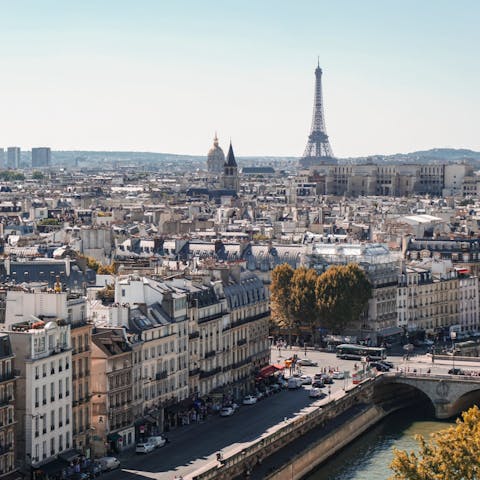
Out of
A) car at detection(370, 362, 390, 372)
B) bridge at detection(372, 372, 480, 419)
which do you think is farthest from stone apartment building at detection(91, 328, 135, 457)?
car at detection(370, 362, 390, 372)

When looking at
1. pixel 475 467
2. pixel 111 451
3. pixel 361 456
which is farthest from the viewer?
pixel 361 456

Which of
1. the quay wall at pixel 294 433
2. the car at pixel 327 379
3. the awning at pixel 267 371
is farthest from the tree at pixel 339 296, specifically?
Result: the quay wall at pixel 294 433

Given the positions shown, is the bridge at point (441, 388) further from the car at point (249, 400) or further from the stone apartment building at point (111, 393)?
the stone apartment building at point (111, 393)

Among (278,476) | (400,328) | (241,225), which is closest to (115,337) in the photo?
(278,476)

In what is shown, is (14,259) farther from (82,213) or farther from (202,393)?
(82,213)

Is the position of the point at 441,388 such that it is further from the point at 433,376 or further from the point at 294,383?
the point at 294,383

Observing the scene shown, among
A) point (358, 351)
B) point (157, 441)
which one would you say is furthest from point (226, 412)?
point (358, 351)
